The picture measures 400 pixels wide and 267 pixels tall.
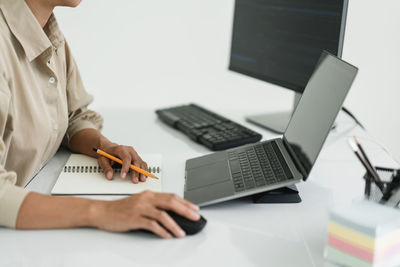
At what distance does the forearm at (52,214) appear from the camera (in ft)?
3.11

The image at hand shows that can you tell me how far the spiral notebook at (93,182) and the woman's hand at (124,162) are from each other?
1 centimetres

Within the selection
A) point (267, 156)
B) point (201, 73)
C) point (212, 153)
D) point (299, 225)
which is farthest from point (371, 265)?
point (201, 73)

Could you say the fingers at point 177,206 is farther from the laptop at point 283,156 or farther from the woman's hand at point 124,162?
the woman's hand at point 124,162

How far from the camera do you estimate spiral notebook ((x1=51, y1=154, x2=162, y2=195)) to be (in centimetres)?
113

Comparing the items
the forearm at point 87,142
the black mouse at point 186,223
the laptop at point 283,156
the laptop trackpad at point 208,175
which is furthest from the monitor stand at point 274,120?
the black mouse at point 186,223

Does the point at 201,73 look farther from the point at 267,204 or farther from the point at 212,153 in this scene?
the point at 267,204

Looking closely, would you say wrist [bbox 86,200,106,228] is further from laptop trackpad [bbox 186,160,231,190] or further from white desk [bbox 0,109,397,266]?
laptop trackpad [bbox 186,160,231,190]

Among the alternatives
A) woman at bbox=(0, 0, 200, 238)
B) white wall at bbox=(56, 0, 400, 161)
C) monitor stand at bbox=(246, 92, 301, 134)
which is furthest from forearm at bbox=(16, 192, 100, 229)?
white wall at bbox=(56, 0, 400, 161)

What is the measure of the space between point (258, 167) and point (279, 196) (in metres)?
0.09

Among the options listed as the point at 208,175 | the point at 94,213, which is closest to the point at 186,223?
the point at 94,213

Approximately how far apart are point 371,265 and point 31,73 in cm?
86

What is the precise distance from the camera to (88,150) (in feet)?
4.53

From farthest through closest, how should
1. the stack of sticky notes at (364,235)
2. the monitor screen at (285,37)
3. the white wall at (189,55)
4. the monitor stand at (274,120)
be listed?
1. the white wall at (189,55)
2. the monitor stand at (274,120)
3. the monitor screen at (285,37)
4. the stack of sticky notes at (364,235)

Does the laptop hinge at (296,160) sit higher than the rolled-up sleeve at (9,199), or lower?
higher
